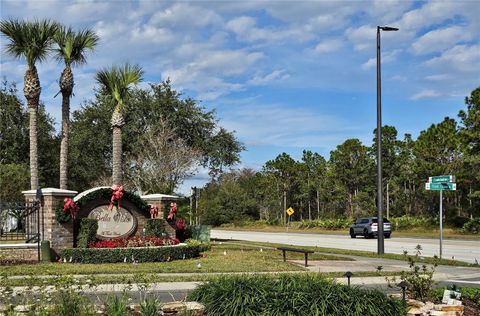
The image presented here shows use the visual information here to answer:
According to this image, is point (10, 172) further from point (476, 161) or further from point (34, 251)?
point (476, 161)

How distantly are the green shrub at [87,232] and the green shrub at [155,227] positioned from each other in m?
2.31

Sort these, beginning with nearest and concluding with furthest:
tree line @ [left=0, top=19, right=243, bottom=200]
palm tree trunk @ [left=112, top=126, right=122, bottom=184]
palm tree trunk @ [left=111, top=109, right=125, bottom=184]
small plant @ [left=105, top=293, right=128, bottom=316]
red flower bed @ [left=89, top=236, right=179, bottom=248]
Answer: small plant @ [left=105, top=293, right=128, bottom=316]
red flower bed @ [left=89, top=236, right=179, bottom=248]
palm tree trunk @ [left=111, top=109, right=125, bottom=184]
palm tree trunk @ [left=112, top=126, right=122, bottom=184]
tree line @ [left=0, top=19, right=243, bottom=200]

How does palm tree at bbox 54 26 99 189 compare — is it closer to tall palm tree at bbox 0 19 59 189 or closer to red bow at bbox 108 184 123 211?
tall palm tree at bbox 0 19 59 189

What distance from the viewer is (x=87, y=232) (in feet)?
62.4

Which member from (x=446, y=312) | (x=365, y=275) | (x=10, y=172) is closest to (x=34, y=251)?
(x=365, y=275)

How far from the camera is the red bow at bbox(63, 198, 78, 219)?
1855cm

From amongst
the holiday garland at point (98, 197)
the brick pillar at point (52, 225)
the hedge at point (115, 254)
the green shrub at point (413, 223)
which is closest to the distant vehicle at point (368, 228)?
the green shrub at point (413, 223)

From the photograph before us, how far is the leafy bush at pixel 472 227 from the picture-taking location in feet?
143

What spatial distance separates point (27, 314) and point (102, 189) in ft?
45.6

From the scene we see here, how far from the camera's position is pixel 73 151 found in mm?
45375

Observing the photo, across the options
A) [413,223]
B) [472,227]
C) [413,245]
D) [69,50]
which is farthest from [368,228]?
[69,50]

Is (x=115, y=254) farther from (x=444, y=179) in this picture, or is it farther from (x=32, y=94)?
(x=444, y=179)

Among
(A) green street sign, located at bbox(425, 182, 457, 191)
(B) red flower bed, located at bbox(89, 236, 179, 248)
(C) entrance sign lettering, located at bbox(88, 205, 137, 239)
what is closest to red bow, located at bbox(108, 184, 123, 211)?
(C) entrance sign lettering, located at bbox(88, 205, 137, 239)

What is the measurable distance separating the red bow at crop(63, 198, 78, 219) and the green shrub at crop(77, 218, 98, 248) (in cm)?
49
